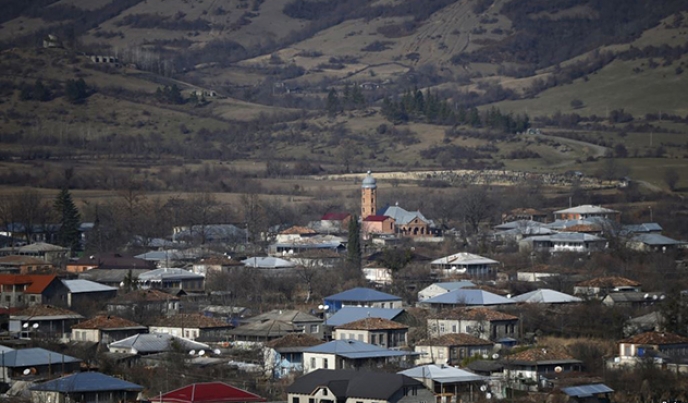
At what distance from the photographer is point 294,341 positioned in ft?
160

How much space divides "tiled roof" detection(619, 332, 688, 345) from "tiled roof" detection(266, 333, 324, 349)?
8.64 m

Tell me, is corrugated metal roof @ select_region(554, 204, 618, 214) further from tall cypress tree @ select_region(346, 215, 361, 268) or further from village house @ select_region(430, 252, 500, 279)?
tall cypress tree @ select_region(346, 215, 361, 268)

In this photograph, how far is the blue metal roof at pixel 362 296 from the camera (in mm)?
60000

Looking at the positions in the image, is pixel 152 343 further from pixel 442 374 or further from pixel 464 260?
pixel 464 260

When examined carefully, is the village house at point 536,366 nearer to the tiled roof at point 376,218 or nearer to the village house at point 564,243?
the village house at point 564,243

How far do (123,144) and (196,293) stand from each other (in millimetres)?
61964

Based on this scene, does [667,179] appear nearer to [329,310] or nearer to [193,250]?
[193,250]

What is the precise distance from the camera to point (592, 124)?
457 feet

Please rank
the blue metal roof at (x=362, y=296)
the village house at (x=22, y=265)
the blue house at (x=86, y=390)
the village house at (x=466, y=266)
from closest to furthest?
the blue house at (x=86, y=390) → the blue metal roof at (x=362, y=296) → the village house at (x=22, y=265) → the village house at (x=466, y=266)

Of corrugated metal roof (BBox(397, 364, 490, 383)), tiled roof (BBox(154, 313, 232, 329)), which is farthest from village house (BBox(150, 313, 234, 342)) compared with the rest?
corrugated metal roof (BBox(397, 364, 490, 383))

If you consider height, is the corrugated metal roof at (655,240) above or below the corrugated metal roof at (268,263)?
above

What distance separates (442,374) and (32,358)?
10.4 meters

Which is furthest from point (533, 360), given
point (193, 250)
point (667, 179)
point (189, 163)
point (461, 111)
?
point (461, 111)

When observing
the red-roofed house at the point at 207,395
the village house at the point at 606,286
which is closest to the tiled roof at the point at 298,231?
the village house at the point at 606,286
